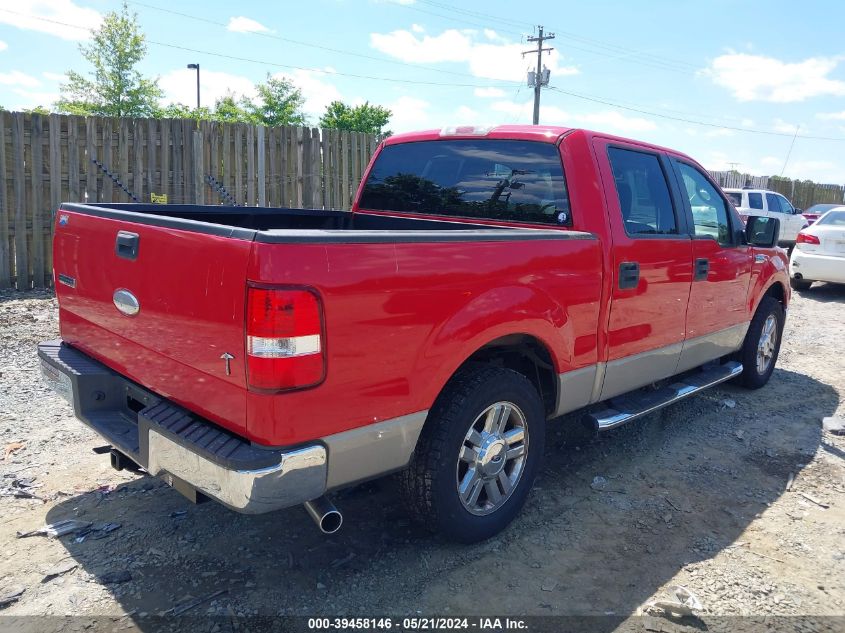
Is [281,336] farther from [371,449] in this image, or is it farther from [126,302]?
[126,302]

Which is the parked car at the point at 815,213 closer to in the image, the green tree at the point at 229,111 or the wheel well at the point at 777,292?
the wheel well at the point at 777,292

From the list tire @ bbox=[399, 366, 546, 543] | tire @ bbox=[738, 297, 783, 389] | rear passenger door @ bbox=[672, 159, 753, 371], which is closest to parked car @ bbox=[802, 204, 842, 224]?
tire @ bbox=[738, 297, 783, 389]

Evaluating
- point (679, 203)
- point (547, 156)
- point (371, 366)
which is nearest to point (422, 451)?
point (371, 366)

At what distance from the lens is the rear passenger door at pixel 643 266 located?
3.76m

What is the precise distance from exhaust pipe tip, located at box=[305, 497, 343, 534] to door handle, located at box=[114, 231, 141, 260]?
1.27 m

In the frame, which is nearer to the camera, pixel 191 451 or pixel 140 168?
pixel 191 451

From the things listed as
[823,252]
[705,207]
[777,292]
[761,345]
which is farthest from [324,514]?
[823,252]

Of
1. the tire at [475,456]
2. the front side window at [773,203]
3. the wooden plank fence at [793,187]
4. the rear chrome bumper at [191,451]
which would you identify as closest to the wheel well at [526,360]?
the tire at [475,456]

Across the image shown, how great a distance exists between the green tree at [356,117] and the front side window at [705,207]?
44.9m

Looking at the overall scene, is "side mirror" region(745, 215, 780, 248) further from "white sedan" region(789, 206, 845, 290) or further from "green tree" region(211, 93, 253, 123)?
"green tree" region(211, 93, 253, 123)

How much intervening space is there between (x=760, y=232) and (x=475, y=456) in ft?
11.0

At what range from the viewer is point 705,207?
15.6 feet

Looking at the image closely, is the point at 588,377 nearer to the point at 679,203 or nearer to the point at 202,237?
the point at 679,203

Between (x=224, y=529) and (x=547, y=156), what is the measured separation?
2653 mm
